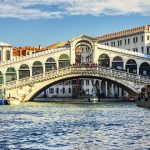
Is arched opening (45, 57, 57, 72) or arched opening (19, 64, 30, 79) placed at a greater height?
arched opening (45, 57, 57, 72)

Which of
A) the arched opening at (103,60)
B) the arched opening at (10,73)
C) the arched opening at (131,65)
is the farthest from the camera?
the arched opening at (131,65)

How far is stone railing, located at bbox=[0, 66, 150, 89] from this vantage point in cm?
5350

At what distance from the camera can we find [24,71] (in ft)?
189

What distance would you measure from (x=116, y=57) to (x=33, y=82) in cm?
890

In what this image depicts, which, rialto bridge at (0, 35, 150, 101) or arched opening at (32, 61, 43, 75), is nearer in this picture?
rialto bridge at (0, 35, 150, 101)

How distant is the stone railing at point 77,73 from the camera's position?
176ft

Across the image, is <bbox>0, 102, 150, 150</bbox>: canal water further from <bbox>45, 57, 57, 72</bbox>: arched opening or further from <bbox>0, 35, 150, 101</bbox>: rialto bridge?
<bbox>45, 57, 57, 72</bbox>: arched opening

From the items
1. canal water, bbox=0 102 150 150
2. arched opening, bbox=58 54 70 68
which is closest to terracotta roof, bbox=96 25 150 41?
arched opening, bbox=58 54 70 68

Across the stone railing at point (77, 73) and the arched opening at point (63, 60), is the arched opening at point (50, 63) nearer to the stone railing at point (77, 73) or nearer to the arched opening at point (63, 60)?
the arched opening at point (63, 60)

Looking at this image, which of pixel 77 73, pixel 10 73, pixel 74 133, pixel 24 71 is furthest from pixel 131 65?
pixel 74 133

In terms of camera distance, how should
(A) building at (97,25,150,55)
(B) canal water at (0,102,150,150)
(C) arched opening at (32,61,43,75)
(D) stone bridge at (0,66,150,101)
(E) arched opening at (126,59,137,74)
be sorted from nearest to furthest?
1. (B) canal water at (0,102,150,150)
2. (D) stone bridge at (0,66,150,101)
3. (C) arched opening at (32,61,43,75)
4. (E) arched opening at (126,59,137,74)
5. (A) building at (97,25,150,55)

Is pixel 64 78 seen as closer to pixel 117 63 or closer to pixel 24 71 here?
pixel 24 71

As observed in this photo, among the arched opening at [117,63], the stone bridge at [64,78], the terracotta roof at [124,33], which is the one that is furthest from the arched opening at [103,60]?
the terracotta roof at [124,33]

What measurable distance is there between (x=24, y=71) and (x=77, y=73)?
6.02m
